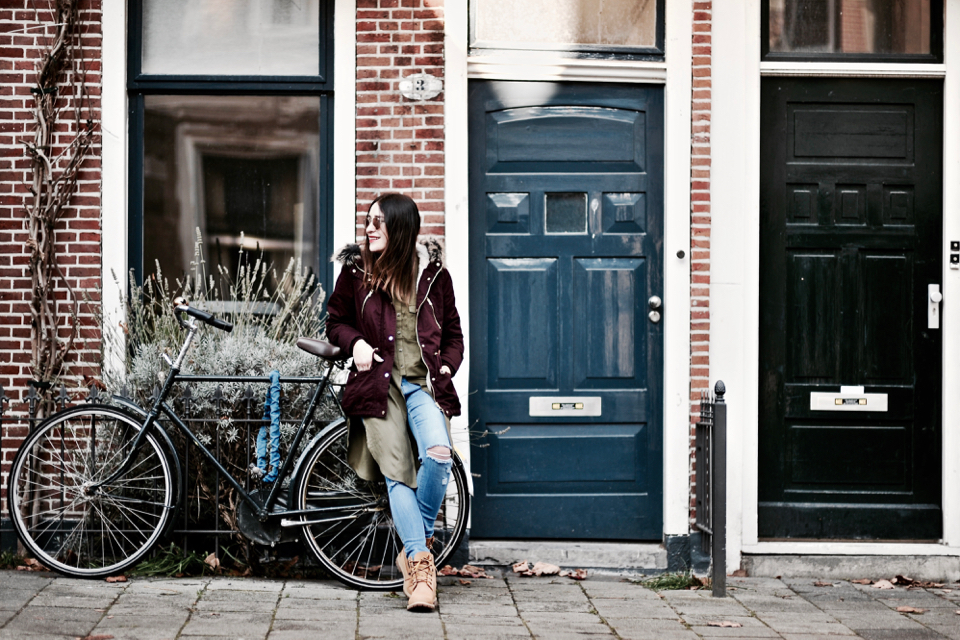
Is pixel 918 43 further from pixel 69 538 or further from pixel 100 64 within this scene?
pixel 69 538

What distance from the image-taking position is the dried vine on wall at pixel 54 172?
18.1ft

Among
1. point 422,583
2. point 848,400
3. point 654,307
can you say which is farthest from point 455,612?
point 848,400

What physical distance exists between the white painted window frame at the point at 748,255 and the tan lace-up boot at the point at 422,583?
6.52 ft

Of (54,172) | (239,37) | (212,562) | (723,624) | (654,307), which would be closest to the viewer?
(723,624)

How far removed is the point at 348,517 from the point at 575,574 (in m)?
1.35

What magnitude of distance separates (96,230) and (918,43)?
475cm

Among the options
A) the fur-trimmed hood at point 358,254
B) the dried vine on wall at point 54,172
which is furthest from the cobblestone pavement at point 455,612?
the fur-trimmed hood at point 358,254

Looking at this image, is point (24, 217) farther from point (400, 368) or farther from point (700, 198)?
point (700, 198)

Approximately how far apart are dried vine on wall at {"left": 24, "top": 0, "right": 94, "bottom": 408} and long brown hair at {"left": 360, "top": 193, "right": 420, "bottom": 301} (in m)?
1.92

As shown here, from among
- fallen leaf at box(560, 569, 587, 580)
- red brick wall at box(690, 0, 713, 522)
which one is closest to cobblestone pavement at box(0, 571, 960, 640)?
fallen leaf at box(560, 569, 587, 580)

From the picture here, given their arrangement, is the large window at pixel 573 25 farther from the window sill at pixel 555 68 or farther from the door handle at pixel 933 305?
the door handle at pixel 933 305

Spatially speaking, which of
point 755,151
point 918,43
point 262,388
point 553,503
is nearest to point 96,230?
point 262,388

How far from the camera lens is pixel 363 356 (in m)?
4.56

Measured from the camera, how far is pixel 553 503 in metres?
5.73
